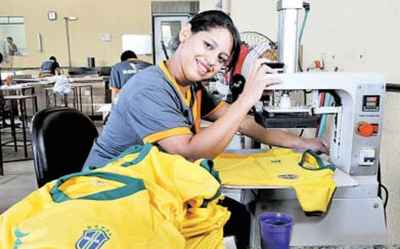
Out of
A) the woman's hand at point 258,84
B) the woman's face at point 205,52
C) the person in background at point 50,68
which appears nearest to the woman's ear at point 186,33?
the woman's face at point 205,52

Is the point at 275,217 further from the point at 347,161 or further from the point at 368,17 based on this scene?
the point at 368,17

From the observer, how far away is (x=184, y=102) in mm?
1321

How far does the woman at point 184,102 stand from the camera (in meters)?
1.15

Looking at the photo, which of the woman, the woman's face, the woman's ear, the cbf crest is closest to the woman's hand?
the woman

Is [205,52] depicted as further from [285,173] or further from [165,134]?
[285,173]

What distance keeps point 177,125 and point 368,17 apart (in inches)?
35.5

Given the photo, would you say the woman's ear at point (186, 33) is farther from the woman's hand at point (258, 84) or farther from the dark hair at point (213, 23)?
the woman's hand at point (258, 84)

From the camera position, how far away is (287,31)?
125 centimetres

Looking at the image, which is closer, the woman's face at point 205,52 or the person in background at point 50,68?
the woman's face at point 205,52

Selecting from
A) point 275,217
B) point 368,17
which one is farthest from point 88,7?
point 275,217

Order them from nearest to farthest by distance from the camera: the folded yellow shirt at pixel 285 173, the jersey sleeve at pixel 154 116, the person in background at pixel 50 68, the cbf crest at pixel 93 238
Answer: the cbf crest at pixel 93 238 < the folded yellow shirt at pixel 285 173 < the jersey sleeve at pixel 154 116 < the person in background at pixel 50 68

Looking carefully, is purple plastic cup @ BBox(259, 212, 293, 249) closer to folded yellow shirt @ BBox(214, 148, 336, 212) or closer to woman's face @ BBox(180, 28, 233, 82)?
folded yellow shirt @ BBox(214, 148, 336, 212)

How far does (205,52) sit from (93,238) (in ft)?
2.47

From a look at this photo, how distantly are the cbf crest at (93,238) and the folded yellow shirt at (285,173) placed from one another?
500 millimetres
